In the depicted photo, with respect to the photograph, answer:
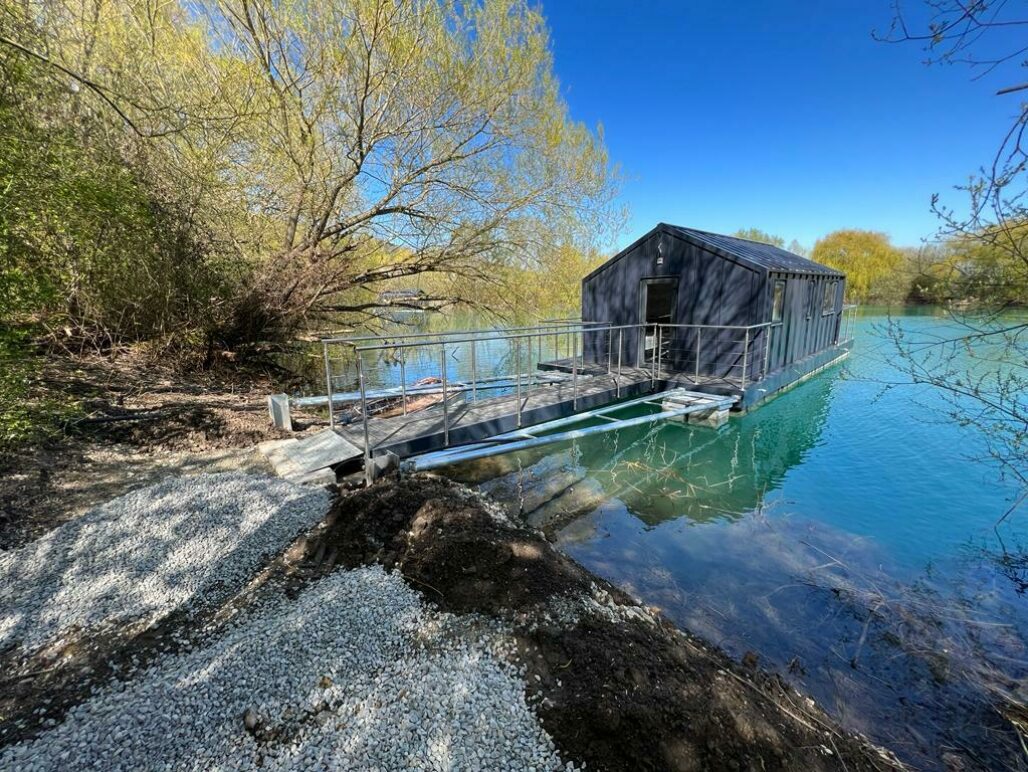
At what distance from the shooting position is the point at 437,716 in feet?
6.25

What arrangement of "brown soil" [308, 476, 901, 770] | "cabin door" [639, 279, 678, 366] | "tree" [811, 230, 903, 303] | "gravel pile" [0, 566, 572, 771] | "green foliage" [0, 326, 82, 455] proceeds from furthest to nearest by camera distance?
"tree" [811, 230, 903, 303] → "cabin door" [639, 279, 678, 366] → "green foliage" [0, 326, 82, 455] → "brown soil" [308, 476, 901, 770] → "gravel pile" [0, 566, 572, 771]

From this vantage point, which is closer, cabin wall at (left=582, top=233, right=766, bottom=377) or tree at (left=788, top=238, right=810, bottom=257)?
cabin wall at (left=582, top=233, right=766, bottom=377)

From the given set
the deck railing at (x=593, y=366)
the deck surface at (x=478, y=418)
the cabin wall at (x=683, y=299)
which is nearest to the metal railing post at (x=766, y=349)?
the deck railing at (x=593, y=366)

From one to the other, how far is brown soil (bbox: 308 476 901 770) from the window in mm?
12339

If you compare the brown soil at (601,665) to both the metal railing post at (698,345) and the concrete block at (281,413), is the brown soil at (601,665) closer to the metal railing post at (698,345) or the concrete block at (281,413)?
the concrete block at (281,413)

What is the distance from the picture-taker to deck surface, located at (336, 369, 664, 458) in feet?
17.0

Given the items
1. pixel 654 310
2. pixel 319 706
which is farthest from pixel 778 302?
pixel 319 706

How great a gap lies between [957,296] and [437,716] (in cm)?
393

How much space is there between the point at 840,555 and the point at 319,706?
4.28m

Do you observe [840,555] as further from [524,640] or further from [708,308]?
[708,308]

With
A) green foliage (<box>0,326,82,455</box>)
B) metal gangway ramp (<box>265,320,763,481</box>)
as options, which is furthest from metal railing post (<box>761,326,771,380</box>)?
green foliage (<box>0,326,82,455</box>)

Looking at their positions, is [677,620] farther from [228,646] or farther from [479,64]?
[479,64]

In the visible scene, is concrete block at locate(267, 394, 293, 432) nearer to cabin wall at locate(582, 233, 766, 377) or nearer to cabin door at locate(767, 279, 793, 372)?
cabin wall at locate(582, 233, 766, 377)

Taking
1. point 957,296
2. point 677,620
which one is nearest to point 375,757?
point 677,620
